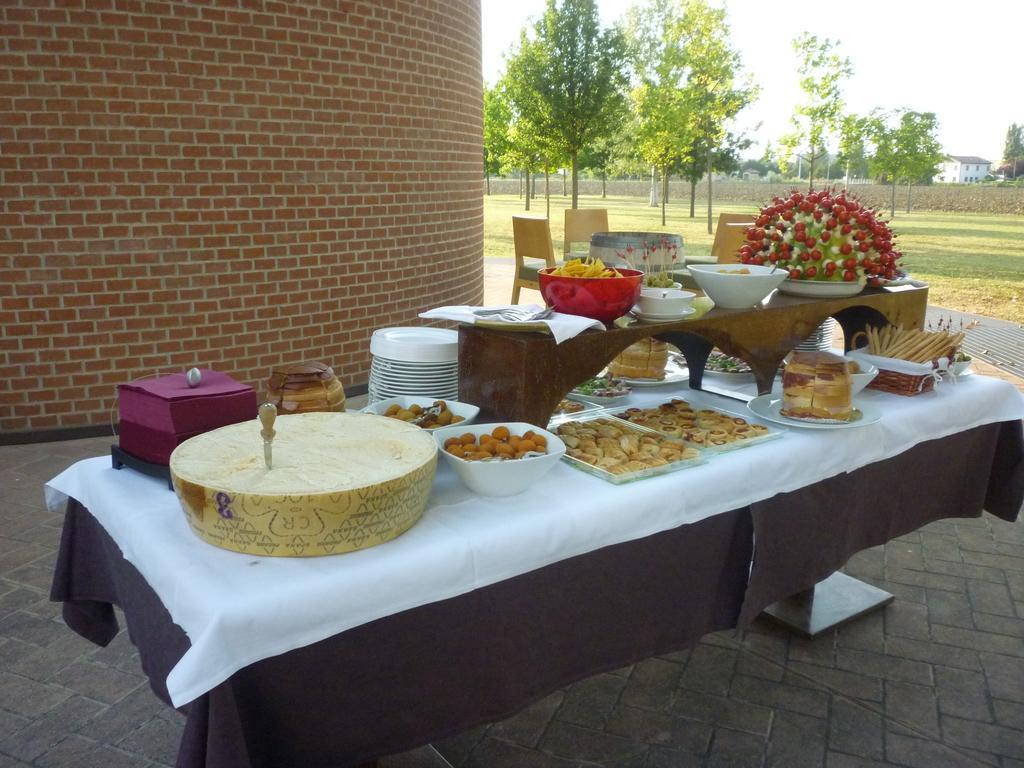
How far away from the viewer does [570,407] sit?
8.15 ft

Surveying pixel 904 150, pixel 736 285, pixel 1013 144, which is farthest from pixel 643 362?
pixel 1013 144

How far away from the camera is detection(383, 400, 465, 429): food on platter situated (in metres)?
2.02

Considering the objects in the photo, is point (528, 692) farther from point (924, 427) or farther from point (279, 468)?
point (924, 427)

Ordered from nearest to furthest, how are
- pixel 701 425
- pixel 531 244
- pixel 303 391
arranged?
pixel 303 391
pixel 701 425
pixel 531 244

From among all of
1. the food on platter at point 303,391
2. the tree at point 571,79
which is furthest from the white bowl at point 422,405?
the tree at point 571,79

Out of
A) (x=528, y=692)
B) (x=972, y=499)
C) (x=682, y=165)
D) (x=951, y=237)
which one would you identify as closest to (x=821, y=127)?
(x=951, y=237)

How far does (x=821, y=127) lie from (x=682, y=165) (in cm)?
Answer: 724

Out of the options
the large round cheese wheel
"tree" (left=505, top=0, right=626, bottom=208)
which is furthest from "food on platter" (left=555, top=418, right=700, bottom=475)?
"tree" (left=505, top=0, right=626, bottom=208)

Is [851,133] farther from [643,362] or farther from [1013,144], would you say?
[1013,144]

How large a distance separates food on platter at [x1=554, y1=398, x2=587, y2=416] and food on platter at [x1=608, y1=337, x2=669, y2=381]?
336 millimetres

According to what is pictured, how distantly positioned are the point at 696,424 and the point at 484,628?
0.93m

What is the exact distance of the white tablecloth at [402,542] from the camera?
52.5 inches

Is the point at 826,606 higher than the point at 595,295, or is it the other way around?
the point at 595,295

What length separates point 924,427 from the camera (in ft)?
8.36
